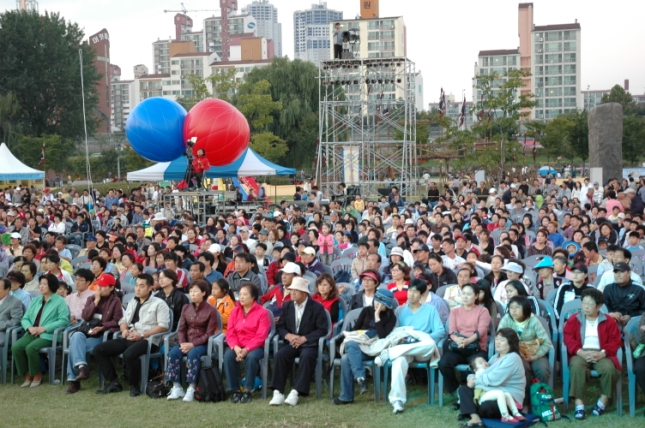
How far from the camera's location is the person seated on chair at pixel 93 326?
285 inches

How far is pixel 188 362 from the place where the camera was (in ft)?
22.5

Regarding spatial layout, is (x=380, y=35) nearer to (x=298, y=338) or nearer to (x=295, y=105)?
(x=295, y=105)

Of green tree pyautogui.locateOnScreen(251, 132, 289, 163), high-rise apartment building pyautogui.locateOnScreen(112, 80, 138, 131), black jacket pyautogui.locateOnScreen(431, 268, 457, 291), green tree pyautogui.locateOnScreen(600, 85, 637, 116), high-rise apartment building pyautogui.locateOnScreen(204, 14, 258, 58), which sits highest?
high-rise apartment building pyautogui.locateOnScreen(204, 14, 258, 58)

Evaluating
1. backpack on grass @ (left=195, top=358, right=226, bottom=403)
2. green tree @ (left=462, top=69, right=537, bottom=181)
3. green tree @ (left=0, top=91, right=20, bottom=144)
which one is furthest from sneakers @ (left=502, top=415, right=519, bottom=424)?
green tree @ (left=0, top=91, right=20, bottom=144)

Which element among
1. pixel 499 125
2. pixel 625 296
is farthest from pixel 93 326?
pixel 499 125

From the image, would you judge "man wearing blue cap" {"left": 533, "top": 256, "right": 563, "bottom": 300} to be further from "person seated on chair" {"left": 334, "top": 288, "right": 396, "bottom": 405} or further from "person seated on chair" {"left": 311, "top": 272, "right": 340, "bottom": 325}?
"person seated on chair" {"left": 311, "top": 272, "right": 340, "bottom": 325}

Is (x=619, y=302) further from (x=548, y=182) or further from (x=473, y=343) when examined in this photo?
(x=548, y=182)

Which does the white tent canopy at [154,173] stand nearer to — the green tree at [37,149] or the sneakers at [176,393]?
the sneakers at [176,393]

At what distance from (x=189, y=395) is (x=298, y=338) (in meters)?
1.08

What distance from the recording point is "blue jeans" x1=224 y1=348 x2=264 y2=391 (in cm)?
674

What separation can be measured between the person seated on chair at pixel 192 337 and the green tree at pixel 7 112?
41.2 meters

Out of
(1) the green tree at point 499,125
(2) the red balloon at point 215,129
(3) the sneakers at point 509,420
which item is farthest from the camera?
(1) the green tree at point 499,125

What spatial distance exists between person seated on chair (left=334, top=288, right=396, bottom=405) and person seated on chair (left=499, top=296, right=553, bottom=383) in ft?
3.50

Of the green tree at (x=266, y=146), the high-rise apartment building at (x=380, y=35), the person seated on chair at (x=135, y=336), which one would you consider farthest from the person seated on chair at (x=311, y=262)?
the high-rise apartment building at (x=380, y=35)
